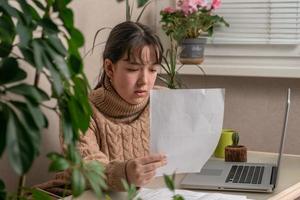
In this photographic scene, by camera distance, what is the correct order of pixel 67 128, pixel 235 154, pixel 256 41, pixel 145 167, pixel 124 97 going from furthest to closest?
pixel 256 41, pixel 235 154, pixel 124 97, pixel 145 167, pixel 67 128

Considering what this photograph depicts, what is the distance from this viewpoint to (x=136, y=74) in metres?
1.78

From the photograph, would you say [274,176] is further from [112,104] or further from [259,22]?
[259,22]

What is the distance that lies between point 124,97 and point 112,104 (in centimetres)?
5

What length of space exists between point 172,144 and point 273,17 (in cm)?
126

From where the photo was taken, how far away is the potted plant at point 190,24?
2.47 m

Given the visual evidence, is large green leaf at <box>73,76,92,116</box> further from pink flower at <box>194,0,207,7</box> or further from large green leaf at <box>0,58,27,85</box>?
pink flower at <box>194,0,207,7</box>

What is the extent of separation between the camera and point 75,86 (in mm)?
745

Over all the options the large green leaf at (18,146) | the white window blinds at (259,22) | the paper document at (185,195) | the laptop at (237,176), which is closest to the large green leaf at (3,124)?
the large green leaf at (18,146)

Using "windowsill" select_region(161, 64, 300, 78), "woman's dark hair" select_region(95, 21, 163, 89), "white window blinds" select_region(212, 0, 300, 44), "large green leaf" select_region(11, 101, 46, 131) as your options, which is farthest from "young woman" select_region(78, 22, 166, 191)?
"large green leaf" select_region(11, 101, 46, 131)

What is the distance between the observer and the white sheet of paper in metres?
1.49

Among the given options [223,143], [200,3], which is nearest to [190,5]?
[200,3]

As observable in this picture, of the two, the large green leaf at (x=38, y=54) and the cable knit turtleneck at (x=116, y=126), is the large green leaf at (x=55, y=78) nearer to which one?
the large green leaf at (x=38, y=54)

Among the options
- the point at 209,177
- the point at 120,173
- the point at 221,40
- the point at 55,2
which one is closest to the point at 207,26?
the point at 221,40

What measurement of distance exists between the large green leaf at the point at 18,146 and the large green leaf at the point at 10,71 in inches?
2.4
